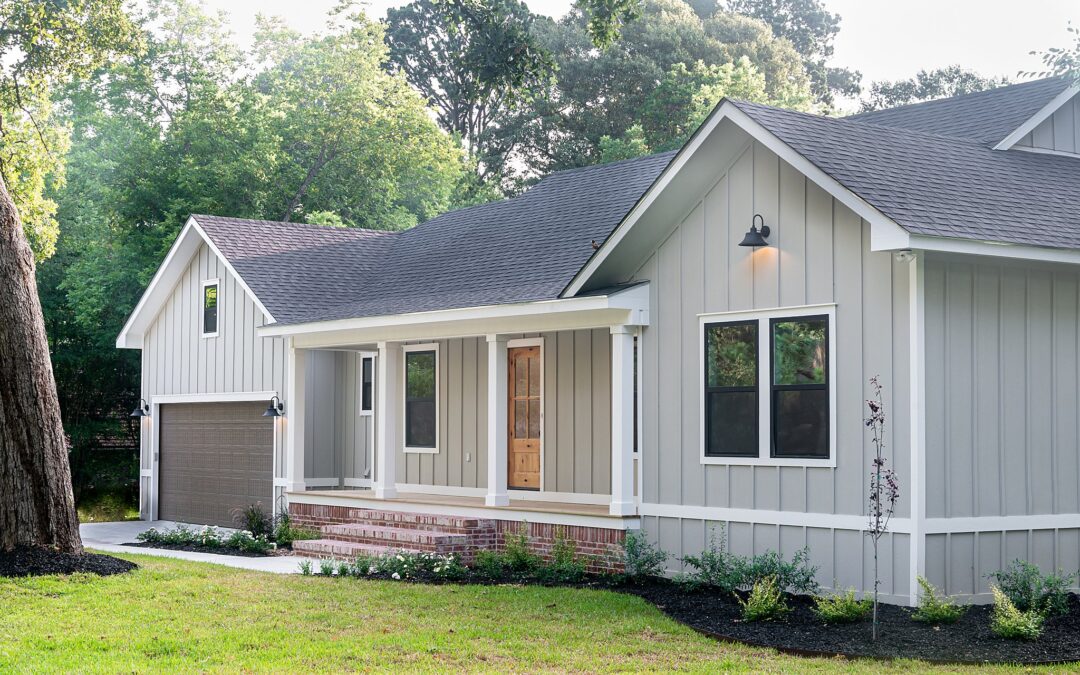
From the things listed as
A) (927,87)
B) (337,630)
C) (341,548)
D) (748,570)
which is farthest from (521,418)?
(927,87)

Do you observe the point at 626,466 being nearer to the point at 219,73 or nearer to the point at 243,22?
the point at 219,73

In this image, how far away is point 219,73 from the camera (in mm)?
40844

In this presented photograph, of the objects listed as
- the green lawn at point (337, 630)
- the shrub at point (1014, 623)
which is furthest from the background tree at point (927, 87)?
the green lawn at point (337, 630)

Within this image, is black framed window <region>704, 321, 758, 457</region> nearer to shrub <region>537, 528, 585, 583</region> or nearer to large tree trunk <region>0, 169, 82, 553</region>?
shrub <region>537, 528, 585, 583</region>

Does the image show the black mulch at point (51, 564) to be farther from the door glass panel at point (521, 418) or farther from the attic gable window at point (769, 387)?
the attic gable window at point (769, 387)

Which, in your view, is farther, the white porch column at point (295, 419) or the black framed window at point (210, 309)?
the black framed window at point (210, 309)

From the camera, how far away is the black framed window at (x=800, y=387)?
11789 millimetres

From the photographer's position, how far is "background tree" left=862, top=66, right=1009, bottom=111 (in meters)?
46.2

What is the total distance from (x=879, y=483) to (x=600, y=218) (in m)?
7.69

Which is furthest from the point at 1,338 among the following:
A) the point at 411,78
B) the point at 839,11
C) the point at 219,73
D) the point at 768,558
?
the point at 839,11

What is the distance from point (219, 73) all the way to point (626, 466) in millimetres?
31085

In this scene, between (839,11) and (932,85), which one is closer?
(932,85)

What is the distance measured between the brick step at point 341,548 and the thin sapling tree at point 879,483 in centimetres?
581

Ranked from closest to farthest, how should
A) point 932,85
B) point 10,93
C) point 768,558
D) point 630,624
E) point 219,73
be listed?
point 630,624 < point 768,558 < point 10,93 < point 219,73 < point 932,85
